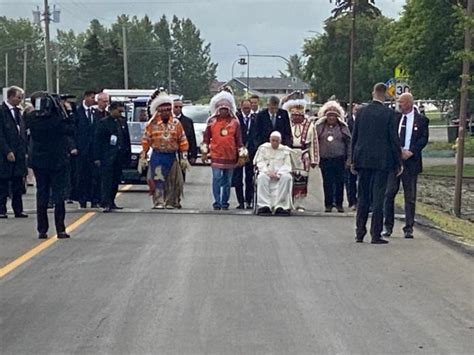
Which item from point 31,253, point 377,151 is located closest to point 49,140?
point 31,253

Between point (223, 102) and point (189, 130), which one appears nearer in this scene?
point (223, 102)

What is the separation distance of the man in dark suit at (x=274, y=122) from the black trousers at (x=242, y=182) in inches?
22.7

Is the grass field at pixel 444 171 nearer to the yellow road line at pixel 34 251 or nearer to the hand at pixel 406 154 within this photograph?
the hand at pixel 406 154

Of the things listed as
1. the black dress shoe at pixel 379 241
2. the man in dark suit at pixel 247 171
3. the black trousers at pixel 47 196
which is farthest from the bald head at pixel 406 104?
the black trousers at pixel 47 196

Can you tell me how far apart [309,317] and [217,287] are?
63.6 inches

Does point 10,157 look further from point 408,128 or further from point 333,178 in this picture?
point 408,128

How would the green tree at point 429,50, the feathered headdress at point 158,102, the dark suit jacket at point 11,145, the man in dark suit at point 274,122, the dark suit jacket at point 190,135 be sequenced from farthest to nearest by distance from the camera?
the green tree at point 429,50 < the dark suit jacket at point 190,135 < the man in dark suit at point 274,122 < the feathered headdress at point 158,102 < the dark suit jacket at point 11,145

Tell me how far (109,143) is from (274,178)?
9.09 ft

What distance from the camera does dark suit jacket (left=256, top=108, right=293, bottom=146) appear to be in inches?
755

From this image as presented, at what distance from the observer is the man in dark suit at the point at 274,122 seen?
62.9 ft

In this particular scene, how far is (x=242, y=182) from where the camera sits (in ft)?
65.1

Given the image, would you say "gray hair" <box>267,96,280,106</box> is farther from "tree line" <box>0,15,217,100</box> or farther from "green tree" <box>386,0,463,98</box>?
"tree line" <box>0,15,217,100</box>

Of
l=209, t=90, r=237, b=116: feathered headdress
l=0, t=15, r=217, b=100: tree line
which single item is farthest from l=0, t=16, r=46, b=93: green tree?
l=209, t=90, r=237, b=116: feathered headdress

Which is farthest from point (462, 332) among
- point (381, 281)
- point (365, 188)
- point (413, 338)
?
point (365, 188)
